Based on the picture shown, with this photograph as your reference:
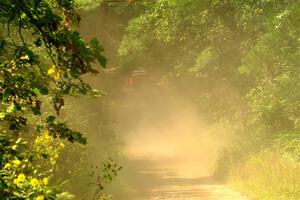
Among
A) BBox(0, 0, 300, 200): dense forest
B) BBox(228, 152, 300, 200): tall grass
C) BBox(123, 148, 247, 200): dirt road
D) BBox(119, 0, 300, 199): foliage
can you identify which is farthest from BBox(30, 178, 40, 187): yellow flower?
BBox(123, 148, 247, 200): dirt road

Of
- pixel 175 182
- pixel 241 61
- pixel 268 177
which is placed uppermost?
pixel 241 61

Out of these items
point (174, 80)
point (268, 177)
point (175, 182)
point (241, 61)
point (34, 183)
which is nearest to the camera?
point (34, 183)

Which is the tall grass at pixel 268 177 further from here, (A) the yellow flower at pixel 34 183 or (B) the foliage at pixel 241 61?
(A) the yellow flower at pixel 34 183

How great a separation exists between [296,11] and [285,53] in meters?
3.03

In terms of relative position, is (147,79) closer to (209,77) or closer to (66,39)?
(209,77)

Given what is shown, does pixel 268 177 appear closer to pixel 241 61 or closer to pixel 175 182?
pixel 175 182

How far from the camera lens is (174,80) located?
134 ft

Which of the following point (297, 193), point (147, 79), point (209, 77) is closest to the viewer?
point (297, 193)

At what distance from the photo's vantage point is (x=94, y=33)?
25.1 meters

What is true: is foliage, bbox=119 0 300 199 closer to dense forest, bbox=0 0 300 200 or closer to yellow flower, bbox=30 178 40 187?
dense forest, bbox=0 0 300 200

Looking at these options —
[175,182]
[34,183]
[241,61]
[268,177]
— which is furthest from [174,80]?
[34,183]

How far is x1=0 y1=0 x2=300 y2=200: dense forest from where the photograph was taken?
4.16 meters

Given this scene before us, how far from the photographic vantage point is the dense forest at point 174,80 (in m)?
4.16

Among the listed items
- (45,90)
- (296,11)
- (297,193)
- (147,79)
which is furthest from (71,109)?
(147,79)
